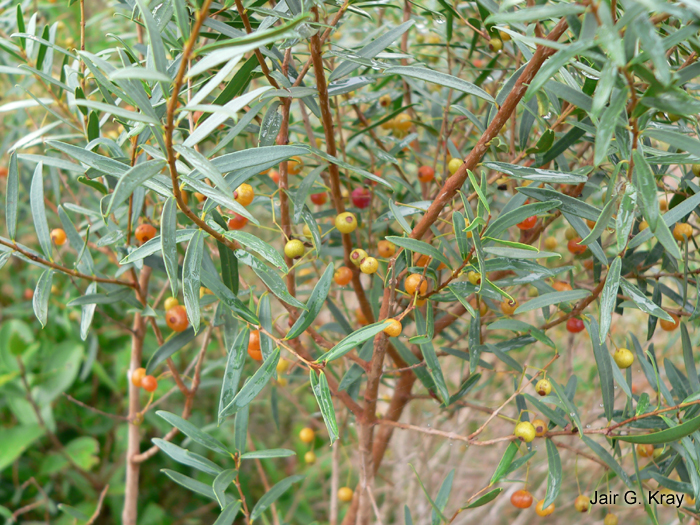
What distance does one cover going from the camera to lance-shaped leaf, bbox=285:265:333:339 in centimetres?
55

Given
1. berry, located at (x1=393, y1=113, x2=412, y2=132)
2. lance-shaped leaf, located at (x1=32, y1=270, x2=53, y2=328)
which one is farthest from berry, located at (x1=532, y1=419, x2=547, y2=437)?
lance-shaped leaf, located at (x1=32, y1=270, x2=53, y2=328)

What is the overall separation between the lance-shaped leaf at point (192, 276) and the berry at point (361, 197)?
1.33 feet

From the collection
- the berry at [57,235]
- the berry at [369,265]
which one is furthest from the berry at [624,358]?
the berry at [57,235]

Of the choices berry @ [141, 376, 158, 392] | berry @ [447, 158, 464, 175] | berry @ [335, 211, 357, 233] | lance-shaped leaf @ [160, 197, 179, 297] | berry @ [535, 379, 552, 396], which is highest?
lance-shaped leaf @ [160, 197, 179, 297]

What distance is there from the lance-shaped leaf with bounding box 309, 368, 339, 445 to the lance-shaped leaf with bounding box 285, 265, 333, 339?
0.06 meters

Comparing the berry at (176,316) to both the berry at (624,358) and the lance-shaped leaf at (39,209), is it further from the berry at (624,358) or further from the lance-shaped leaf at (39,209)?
the berry at (624,358)

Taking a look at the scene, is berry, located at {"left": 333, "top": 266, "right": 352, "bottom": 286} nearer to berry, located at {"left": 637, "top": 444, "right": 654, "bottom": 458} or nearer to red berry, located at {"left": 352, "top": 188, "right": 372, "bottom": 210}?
red berry, located at {"left": 352, "top": 188, "right": 372, "bottom": 210}

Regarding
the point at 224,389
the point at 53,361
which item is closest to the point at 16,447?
the point at 53,361

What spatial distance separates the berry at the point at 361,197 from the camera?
827 mm

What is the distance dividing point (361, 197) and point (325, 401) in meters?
0.41

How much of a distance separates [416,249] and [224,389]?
0.81 feet

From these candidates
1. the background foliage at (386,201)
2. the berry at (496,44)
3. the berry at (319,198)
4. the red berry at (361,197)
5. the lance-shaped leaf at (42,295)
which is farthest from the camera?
the berry at (319,198)

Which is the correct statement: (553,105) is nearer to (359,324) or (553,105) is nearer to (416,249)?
(416,249)

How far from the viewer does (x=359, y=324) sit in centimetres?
90
